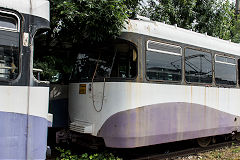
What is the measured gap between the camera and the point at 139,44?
5.48m

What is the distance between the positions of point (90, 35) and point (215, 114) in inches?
162

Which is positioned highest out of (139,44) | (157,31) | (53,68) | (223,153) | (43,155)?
(157,31)

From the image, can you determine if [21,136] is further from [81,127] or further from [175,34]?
[175,34]

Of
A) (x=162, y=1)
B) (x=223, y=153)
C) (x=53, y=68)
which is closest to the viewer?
(x=53, y=68)

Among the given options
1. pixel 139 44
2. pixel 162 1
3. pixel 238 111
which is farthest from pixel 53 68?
pixel 162 1

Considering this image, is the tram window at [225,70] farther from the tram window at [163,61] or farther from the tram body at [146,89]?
the tram window at [163,61]

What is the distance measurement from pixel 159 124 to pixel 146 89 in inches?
34.5

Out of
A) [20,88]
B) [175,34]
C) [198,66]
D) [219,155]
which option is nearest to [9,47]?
[20,88]

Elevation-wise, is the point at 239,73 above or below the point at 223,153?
above

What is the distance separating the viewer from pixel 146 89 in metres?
5.47

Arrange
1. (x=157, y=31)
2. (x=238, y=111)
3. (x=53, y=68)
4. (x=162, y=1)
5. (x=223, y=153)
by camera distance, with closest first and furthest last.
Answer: (x=157, y=31), (x=53, y=68), (x=223, y=153), (x=238, y=111), (x=162, y=1)

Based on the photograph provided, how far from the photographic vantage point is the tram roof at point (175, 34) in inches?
220

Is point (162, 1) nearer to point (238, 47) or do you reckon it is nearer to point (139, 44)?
point (238, 47)

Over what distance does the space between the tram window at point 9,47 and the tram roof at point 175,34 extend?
2.45m
